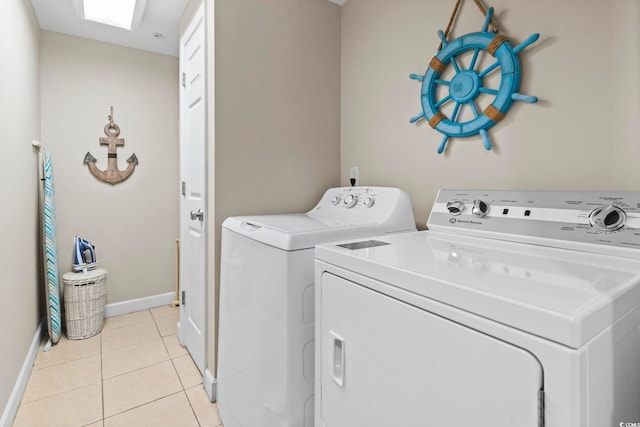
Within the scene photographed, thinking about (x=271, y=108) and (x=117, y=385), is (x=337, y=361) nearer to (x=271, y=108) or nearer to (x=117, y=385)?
(x=271, y=108)

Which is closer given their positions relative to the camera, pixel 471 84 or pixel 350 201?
pixel 471 84

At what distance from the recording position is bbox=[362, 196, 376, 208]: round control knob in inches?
60.8

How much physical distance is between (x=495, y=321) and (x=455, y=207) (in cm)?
76

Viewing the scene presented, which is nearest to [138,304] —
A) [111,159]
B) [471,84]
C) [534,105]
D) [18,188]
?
[111,159]

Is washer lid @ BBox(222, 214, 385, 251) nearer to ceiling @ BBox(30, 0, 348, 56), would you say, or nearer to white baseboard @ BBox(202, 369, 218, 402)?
white baseboard @ BBox(202, 369, 218, 402)

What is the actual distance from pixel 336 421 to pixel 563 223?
88 cm

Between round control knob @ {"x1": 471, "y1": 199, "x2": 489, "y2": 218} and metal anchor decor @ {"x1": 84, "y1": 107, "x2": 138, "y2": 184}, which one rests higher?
metal anchor decor @ {"x1": 84, "y1": 107, "x2": 138, "y2": 184}

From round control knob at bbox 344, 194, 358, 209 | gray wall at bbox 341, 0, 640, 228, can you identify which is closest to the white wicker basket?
round control knob at bbox 344, 194, 358, 209

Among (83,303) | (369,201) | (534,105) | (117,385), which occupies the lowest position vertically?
(117,385)

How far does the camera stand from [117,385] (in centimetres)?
180

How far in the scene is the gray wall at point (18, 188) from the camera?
1495 millimetres

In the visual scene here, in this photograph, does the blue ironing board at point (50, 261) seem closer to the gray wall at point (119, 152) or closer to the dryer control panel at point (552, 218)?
the gray wall at point (119, 152)

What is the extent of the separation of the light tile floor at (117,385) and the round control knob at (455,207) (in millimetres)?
1480

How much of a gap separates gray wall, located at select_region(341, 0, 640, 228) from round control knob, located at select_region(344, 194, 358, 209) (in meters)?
0.25
